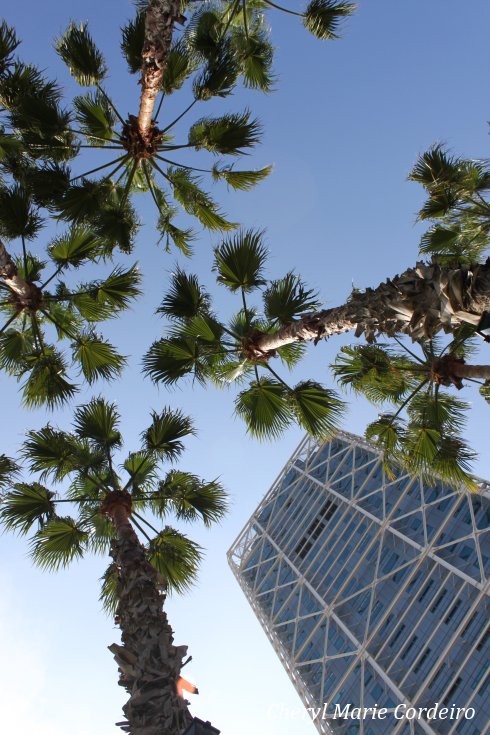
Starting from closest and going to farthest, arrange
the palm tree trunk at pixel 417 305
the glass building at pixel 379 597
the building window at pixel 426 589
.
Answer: the palm tree trunk at pixel 417 305, the glass building at pixel 379 597, the building window at pixel 426 589

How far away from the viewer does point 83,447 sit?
980 cm

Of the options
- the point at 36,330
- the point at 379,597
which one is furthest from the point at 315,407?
the point at 379,597

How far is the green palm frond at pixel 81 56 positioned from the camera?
831 centimetres

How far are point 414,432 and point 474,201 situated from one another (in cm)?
355

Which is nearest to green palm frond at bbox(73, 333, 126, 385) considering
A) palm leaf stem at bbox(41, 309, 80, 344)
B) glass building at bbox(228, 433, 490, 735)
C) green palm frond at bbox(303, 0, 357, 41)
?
palm leaf stem at bbox(41, 309, 80, 344)

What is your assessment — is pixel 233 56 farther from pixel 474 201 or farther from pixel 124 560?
pixel 124 560

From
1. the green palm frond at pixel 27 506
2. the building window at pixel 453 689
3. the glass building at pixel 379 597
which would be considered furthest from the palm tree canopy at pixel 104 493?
the building window at pixel 453 689

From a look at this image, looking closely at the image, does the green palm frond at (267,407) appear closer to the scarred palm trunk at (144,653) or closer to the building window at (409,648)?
the scarred palm trunk at (144,653)

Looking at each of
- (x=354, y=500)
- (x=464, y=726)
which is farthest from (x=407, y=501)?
(x=464, y=726)

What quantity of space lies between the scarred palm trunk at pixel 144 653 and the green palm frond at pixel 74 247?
4292 millimetres

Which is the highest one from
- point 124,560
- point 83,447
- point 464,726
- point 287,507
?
point 287,507

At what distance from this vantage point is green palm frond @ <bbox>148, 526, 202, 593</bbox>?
937 centimetres

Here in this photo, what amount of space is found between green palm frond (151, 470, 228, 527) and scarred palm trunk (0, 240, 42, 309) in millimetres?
3818

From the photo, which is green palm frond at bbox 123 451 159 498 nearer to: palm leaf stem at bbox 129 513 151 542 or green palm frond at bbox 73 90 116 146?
palm leaf stem at bbox 129 513 151 542
